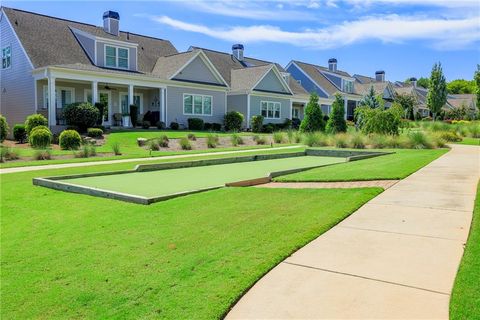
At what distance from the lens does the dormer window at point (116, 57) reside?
94.9ft

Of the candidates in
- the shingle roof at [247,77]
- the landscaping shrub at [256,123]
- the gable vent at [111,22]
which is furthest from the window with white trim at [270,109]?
the gable vent at [111,22]

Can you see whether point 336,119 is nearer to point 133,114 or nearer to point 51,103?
point 133,114

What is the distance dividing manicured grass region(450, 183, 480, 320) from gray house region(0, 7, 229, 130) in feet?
76.9

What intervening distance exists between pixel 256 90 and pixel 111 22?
12.7 metres

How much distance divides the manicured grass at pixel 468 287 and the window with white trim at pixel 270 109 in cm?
3319

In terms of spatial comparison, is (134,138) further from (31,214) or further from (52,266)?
(52,266)

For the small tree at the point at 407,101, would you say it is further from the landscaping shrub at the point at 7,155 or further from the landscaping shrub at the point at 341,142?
the landscaping shrub at the point at 7,155

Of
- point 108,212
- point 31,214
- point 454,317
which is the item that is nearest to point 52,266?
point 108,212

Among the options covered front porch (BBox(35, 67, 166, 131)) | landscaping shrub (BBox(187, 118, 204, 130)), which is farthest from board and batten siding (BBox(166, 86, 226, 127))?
landscaping shrub (BBox(187, 118, 204, 130))

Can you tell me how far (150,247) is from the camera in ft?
16.5

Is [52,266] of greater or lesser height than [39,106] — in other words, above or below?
below

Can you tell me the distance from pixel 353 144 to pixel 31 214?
15.5 m

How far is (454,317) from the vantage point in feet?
10.5

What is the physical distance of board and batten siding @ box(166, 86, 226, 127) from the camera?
30938 mm
